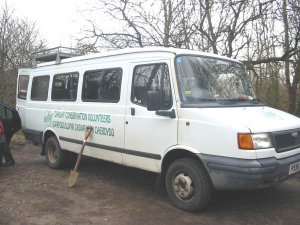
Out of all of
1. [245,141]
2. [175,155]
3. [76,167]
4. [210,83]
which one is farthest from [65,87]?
[245,141]

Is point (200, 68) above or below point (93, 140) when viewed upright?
above

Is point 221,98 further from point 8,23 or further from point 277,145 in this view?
point 8,23

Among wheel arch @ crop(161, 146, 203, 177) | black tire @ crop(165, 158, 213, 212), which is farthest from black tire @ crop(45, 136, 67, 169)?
black tire @ crop(165, 158, 213, 212)

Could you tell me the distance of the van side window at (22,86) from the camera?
366 inches

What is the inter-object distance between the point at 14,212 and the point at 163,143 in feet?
7.29

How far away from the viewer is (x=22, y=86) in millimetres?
9422

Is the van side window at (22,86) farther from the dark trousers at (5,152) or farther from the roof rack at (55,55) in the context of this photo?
the dark trousers at (5,152)

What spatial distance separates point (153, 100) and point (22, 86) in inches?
199

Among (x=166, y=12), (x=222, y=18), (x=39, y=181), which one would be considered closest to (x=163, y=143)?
(x=39, y=181)

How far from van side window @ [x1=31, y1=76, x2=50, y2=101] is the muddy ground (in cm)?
171

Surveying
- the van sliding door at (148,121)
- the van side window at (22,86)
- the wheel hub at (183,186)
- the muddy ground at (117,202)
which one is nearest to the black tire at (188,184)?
the wheel hub at (183,186)

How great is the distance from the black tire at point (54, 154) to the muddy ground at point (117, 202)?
0.33 m

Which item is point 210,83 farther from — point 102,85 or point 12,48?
point 12,48

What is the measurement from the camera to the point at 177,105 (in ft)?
17.7
